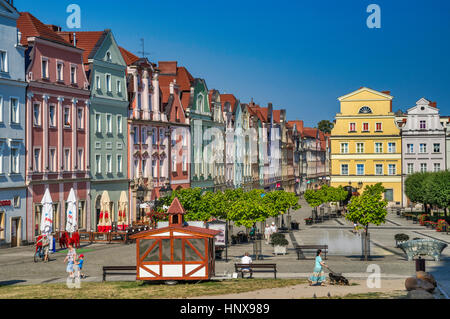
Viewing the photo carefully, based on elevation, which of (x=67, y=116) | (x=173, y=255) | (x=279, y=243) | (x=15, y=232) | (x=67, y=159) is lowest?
(x=279, y=243)

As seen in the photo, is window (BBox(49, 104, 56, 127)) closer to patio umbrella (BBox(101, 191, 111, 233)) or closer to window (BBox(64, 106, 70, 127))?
window (BBox(64, 106, 70, 127))

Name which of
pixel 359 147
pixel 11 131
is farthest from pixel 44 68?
pixel 359 147

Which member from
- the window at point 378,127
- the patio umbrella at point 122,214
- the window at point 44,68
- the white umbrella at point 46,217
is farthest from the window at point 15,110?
the window at point 378,127

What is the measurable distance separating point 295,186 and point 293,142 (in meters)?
9.24

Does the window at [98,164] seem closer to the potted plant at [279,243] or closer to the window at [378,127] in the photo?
the potted plant at [279,243]

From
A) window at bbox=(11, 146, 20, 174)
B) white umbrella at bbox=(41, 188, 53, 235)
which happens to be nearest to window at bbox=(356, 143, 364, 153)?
window at bbox=(11, 146, 20, 174)

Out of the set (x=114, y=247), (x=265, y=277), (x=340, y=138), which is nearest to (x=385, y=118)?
(x=340, y=138)

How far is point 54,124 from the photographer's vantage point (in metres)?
50.1

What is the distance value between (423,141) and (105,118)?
5055 cm

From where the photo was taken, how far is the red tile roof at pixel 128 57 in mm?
65875

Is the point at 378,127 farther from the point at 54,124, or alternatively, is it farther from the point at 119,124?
the point at 54,124

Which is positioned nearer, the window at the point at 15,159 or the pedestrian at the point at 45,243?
the pedestrian at the point at 45,243

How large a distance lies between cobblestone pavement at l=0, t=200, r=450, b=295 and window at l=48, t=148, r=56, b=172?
23.1 ft

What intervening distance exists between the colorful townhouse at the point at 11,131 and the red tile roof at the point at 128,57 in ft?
65.2
